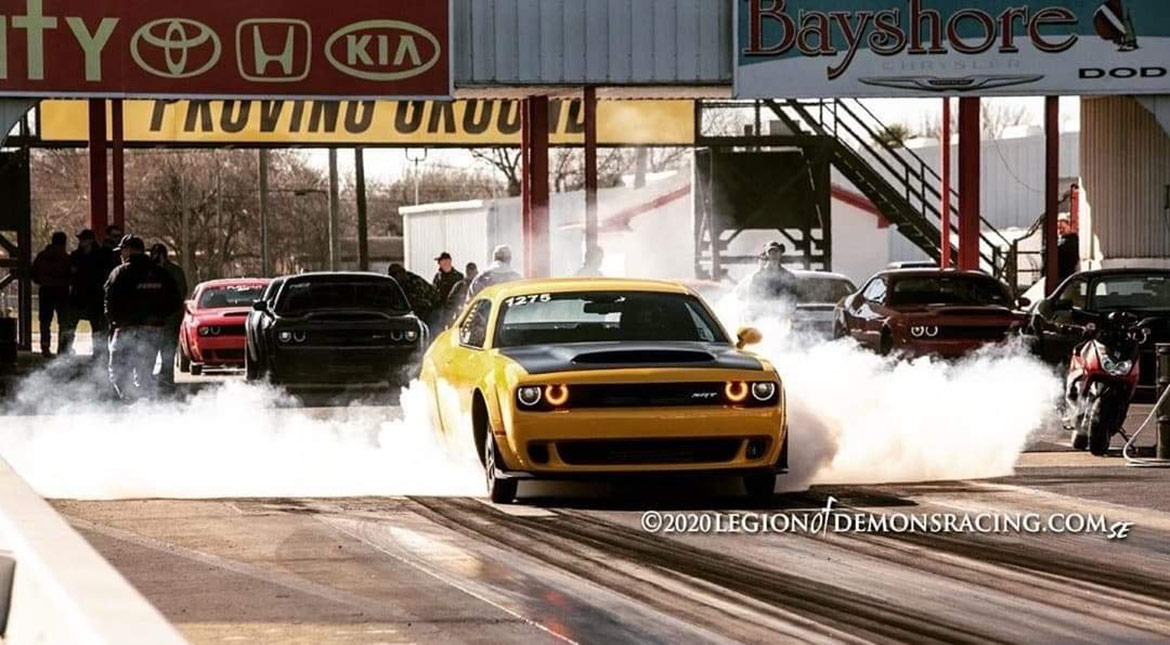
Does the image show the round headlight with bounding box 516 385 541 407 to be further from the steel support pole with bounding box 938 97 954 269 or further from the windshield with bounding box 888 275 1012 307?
the steel support pole with bounding box 938 97 954 269

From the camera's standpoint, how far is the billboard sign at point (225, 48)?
26250 mm

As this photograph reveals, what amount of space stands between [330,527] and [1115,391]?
6534 millimetres

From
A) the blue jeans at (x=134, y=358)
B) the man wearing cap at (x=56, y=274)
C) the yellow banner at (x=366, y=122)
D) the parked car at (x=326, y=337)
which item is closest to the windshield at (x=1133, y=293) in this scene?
the parked car at (x=326, y=337)

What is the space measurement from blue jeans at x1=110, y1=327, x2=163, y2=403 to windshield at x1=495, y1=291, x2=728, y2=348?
8.34 m

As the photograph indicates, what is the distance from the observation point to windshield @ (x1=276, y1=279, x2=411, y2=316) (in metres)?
24.6

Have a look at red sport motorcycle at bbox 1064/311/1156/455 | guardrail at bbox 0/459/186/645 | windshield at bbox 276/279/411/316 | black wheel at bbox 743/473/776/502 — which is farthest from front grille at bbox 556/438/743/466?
windshield at bbox 276/279/411/316

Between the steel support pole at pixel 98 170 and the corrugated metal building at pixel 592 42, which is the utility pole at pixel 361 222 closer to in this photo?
the steel support pole at pixel 98 170

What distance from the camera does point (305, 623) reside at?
28.2 feet

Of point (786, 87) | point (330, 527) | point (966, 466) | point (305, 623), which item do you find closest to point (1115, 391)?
point (966, 466)

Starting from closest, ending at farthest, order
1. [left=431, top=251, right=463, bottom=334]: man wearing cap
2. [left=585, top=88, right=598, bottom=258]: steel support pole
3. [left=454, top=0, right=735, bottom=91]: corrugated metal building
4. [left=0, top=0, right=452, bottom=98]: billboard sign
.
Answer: [left=0, top=0, right=452, bottom=98]: billboard sign → [left=454, top=0, right=735, bottom=91]: corrugated metal building → [left=431, top=251, right=463, bottom=334]: man wearing cap → [left=585, top=88, right=598, bottom=258]: steel support pole

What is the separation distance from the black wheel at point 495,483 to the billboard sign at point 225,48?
14.5 metres

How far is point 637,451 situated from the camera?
1248 centimetres

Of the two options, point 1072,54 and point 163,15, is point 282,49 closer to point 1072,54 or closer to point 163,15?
point 163,15

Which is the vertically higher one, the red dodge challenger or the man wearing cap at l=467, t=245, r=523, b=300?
the man wearing cap at l=467, t=245, r=523, b=300
